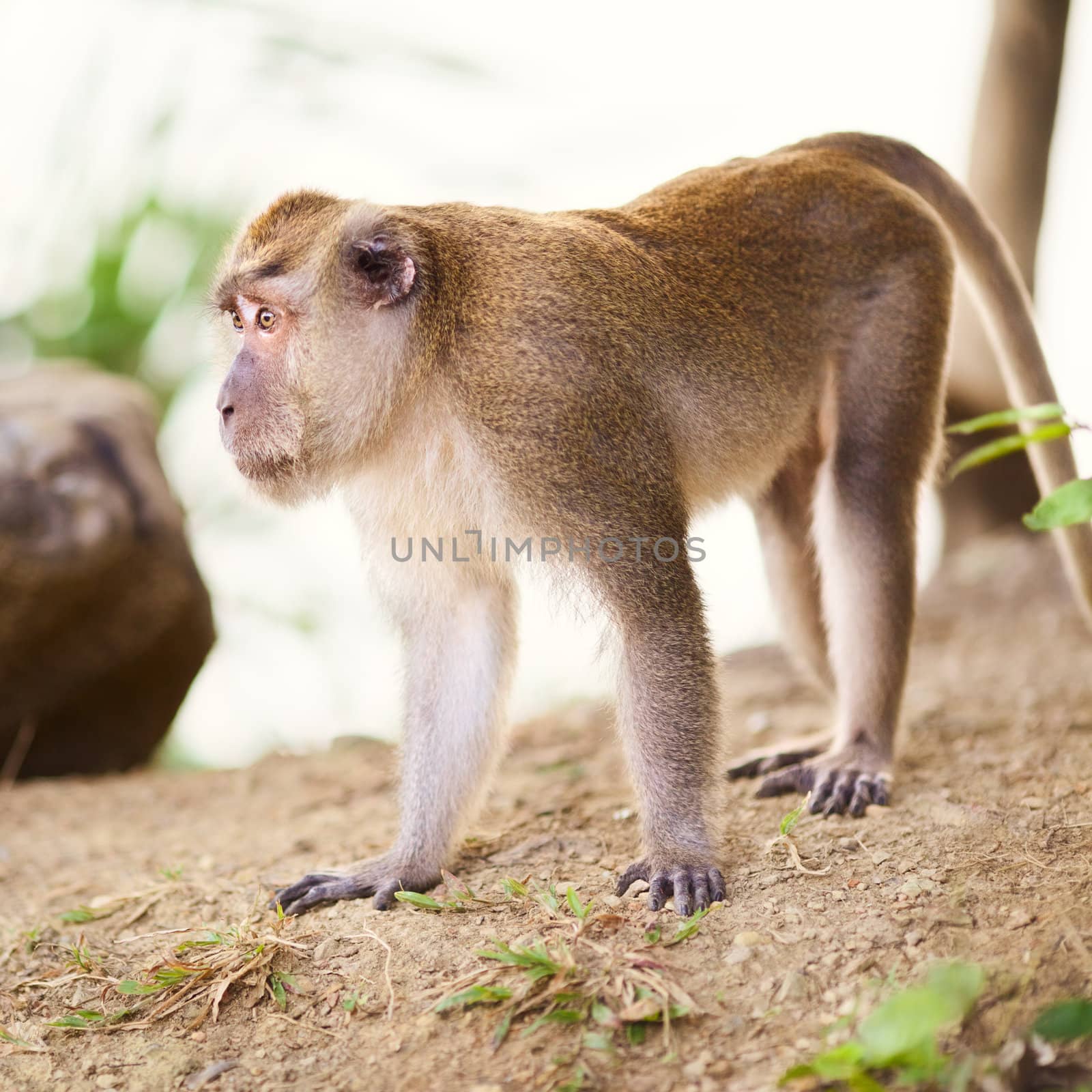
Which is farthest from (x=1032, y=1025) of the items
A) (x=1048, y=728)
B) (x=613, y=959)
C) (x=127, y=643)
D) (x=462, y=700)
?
(x=127, y=643)

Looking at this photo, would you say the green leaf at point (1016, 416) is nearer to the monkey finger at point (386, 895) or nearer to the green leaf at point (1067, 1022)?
the green leaf at point (1067, 1022)

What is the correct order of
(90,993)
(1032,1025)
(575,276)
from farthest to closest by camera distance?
(575,276) → (90,993) → (1032,1025)

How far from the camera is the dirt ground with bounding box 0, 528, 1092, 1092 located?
238cm

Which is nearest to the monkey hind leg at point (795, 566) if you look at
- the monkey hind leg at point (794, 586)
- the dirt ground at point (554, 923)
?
the monkey hind leg at point (794, 586)

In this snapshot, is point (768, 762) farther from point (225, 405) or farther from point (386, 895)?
point (225, 405)

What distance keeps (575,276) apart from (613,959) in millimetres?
1790

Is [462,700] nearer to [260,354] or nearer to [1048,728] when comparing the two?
[260,354]

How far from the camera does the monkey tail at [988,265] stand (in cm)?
415

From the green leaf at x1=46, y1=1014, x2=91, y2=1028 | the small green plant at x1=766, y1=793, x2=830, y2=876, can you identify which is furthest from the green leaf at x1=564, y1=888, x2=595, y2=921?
the green leaf at x1=46, y1=1014, x2=91, y2=1028

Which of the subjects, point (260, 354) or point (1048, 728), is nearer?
point (260, 354)

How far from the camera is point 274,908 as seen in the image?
3307 mm

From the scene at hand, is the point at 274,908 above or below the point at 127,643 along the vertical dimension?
above

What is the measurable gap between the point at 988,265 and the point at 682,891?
261 centimetres

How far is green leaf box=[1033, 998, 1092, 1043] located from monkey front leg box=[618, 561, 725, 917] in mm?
1113
